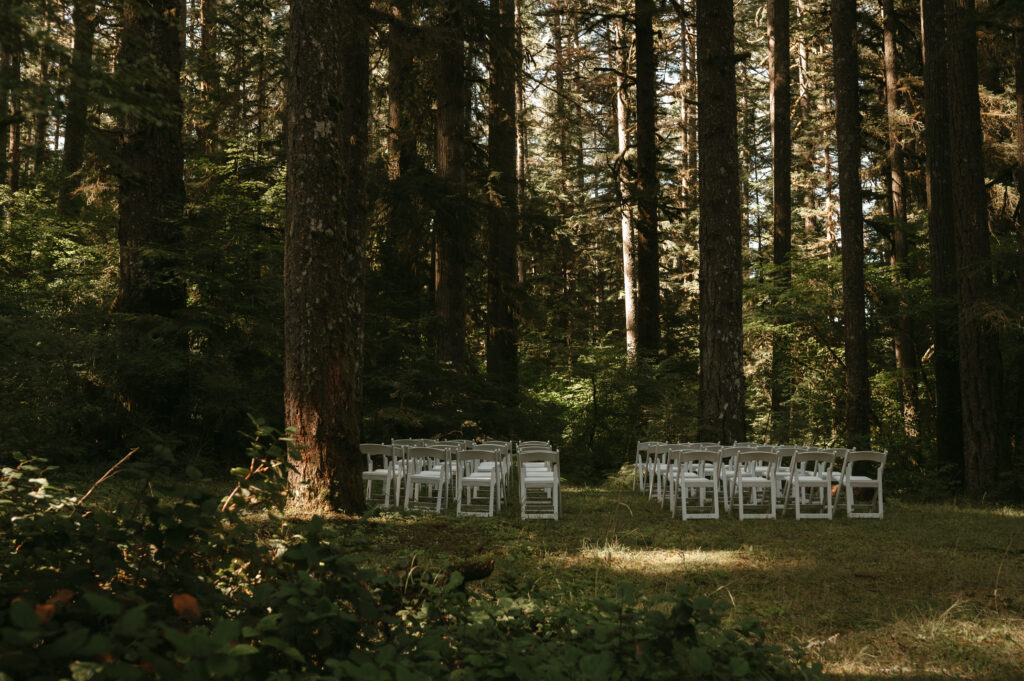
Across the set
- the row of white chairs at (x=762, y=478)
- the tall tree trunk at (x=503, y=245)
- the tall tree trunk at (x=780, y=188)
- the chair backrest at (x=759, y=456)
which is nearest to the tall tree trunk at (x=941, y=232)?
the row of white chairs at (x=762, y=478)

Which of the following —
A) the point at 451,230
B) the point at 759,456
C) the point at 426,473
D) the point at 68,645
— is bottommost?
the point at 426,473

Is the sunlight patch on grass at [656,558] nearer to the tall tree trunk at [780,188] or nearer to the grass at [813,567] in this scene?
the grass at [813,567]

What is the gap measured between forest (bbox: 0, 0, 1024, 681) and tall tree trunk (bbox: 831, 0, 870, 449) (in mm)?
69

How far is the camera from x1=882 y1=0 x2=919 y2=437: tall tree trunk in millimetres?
17219

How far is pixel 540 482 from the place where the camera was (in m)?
10.5

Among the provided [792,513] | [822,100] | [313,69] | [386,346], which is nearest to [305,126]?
[313,69]

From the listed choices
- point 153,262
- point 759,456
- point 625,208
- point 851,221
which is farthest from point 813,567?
point 625,208

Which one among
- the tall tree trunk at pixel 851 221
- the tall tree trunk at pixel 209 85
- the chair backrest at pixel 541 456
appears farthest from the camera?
the tall tree trunk at pixel 851 221

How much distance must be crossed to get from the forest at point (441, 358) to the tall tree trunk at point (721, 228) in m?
0.06

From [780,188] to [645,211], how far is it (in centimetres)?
464

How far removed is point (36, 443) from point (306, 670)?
9326mm

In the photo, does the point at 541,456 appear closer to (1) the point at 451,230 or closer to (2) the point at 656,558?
(2) the point at 656,558

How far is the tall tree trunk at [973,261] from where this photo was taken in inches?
487

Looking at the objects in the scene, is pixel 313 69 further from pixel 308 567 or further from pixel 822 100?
pixel 822 100
